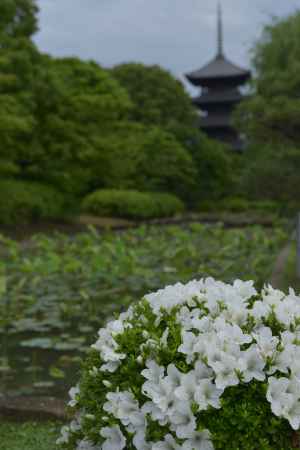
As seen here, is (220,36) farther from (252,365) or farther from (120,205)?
(252,365)

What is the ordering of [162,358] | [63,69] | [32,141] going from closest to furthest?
[162,358], [32,141], [63,69]

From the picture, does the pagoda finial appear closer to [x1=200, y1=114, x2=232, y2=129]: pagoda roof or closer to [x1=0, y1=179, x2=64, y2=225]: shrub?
[x1=200, y1=114, x2=232, y2=129]: pagoda roof

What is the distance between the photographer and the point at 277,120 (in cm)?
2186

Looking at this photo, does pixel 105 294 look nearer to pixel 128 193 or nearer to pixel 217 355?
Answer: pixel 217 355

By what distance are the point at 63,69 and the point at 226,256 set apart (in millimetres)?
16445

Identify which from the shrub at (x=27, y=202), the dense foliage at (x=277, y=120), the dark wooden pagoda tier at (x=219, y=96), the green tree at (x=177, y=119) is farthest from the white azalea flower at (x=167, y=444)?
the dark wooden pagoda tier at (x=219, y=96)

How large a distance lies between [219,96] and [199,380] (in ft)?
158

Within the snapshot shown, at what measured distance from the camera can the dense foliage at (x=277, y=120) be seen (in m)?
21.6

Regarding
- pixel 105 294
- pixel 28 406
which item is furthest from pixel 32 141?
pixel 28 406

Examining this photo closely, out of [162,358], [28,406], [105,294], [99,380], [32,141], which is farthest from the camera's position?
[32,141]

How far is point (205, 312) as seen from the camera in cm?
228

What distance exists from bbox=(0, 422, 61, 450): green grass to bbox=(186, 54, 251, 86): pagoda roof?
4689 cm

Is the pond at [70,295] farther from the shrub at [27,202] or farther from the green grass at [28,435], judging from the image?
the shrub at [27,202]

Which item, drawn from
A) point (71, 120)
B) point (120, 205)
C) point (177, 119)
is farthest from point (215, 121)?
point (71, 120)
